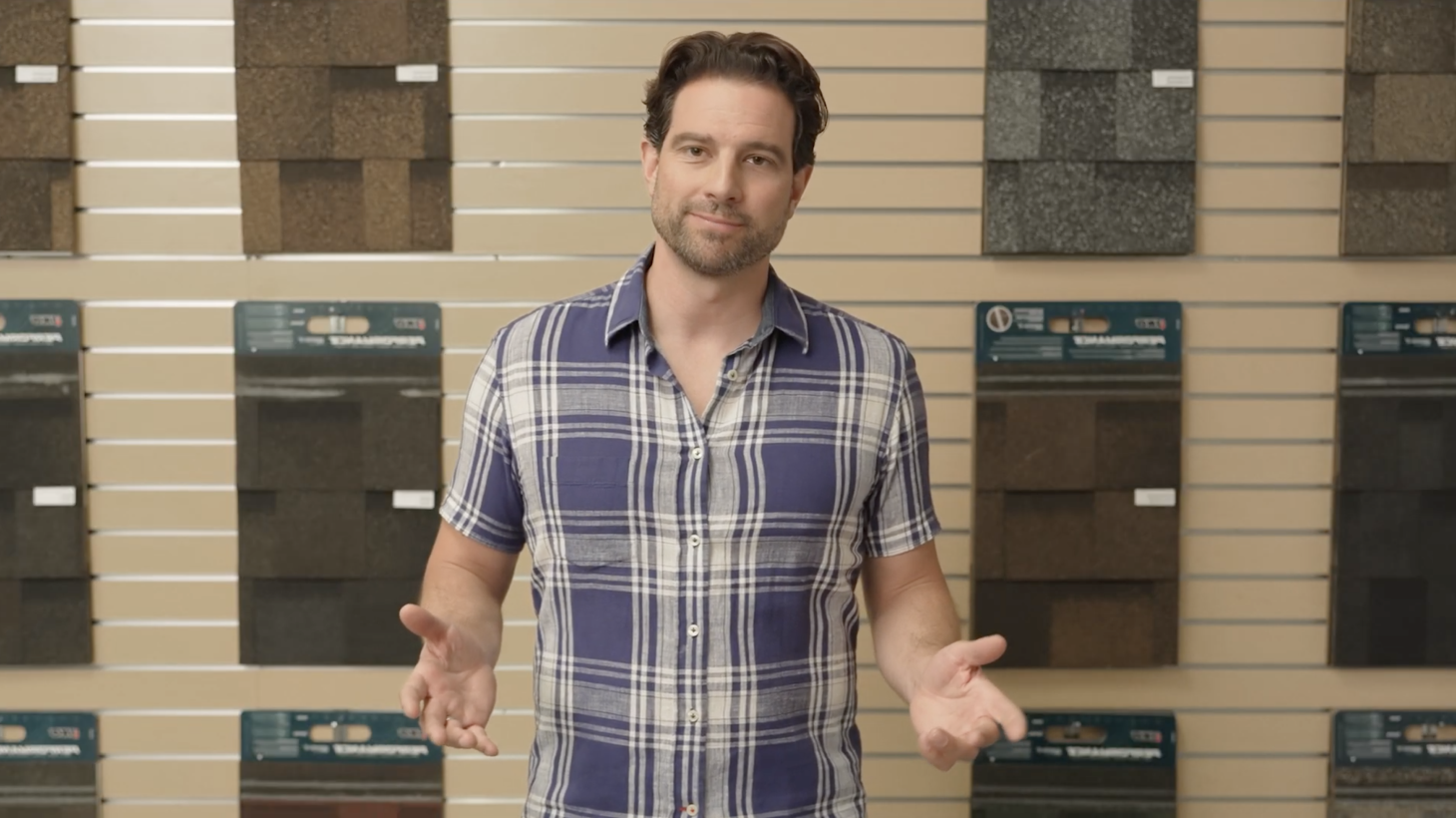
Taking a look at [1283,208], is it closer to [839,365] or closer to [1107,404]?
[1107,404]

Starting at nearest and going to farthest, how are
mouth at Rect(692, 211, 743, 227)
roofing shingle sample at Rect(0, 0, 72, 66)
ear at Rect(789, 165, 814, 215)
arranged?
1. mouth at Rect(692, 211, 743, 227)
2. ear at Rect(789, 165, 814, 215)
3. roofing shingle sample at Rect(0, 0, 72, 66)

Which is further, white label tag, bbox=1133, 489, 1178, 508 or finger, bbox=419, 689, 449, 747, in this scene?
white label tag, bbox=1133, 489, 1178, 508

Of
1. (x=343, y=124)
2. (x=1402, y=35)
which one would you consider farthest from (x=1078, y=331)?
(x=343, y=124)

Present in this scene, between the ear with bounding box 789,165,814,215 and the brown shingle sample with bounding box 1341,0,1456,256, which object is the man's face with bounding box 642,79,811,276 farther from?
the brown shingle sample with bounding box 1341,0,1456,256

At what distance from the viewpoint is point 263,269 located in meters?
2.67

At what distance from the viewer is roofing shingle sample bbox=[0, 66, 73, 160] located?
2.62 metres

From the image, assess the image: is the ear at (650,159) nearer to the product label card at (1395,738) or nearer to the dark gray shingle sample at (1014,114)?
the dark gray shingle sample at (1014,114)

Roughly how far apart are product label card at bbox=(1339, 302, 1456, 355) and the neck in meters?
1.55

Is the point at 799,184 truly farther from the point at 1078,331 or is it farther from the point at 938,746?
the point at 1078,331

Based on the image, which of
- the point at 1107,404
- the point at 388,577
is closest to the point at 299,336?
the point at 388,577

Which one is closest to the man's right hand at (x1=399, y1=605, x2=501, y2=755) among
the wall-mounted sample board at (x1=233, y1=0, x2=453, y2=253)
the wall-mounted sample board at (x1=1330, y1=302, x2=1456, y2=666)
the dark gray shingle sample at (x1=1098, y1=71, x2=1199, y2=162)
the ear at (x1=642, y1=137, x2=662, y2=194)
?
the ear at (x1=642, y1=137, x2=662, y2=194)

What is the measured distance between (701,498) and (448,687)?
0.41 metres

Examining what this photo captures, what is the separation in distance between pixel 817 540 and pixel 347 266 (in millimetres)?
1386

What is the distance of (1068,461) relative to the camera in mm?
2684
